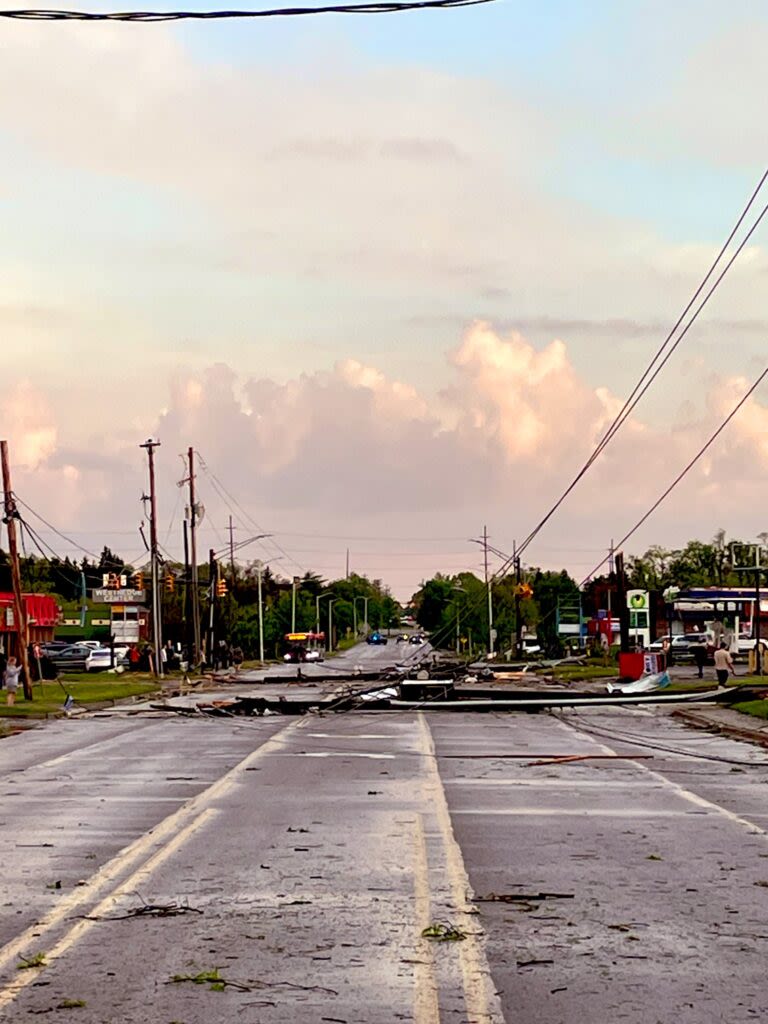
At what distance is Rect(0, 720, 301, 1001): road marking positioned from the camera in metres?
10.4

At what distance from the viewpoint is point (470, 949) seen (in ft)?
32.7

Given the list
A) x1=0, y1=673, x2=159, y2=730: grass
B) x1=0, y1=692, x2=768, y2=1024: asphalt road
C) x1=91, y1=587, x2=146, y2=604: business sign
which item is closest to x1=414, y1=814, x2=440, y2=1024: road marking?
x1=0, y1=692, x2=768, y2=1024: asphalt road

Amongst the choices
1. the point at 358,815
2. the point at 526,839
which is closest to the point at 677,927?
the point at 526,839

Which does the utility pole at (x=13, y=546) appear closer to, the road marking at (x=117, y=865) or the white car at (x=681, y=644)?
the road marking at (x=117, y=865)

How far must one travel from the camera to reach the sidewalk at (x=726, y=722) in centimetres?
3372

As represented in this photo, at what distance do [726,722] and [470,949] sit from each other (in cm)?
2906

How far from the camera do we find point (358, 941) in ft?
33.6

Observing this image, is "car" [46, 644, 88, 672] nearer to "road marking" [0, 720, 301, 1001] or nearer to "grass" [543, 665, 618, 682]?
"grass" [543, 665, 618, 682]

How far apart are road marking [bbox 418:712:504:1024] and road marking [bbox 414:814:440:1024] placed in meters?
0.18

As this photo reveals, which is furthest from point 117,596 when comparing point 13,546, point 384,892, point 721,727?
point 384,892

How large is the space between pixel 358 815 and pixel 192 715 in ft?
93.8

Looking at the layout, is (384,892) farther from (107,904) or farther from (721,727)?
(721,727)

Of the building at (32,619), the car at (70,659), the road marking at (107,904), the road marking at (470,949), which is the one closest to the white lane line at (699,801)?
the road marking at (470,949)

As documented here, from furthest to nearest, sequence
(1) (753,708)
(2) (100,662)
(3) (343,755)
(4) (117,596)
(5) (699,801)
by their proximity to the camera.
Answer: (4) (117,596), (2) (100,662), (1) (753,708), (3) (343,755), (5) (699,801)
